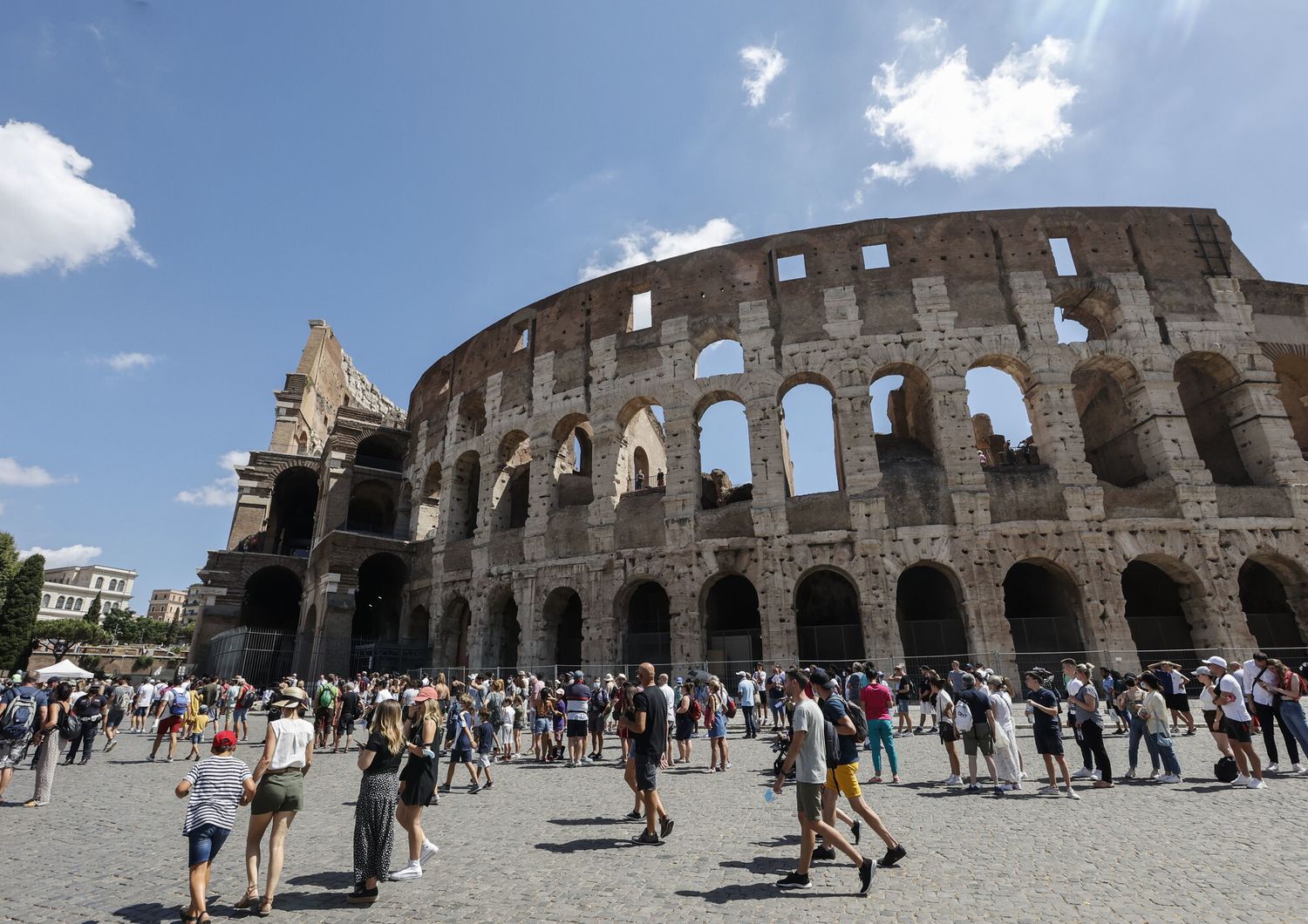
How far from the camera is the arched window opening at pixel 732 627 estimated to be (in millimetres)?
16672

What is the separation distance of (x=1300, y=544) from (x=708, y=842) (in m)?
18.2

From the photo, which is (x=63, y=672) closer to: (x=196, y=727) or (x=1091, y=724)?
(x=196, y=727)

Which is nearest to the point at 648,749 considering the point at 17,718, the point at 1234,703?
the point at 1234,703

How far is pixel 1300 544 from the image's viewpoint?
15602 mm

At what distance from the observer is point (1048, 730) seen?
23.0ft

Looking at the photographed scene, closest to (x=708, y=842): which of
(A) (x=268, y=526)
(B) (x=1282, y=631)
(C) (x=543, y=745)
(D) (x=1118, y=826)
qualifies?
(D) (x=1118, y=826)

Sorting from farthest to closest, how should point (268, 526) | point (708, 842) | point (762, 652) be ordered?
point (268, 526) < point (762, 652) < point (708, 842)

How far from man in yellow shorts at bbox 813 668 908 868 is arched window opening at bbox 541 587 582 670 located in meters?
14.2

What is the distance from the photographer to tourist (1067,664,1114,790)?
7289 millimetres

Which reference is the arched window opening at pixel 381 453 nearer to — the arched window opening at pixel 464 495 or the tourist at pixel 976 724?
the arched window opening at pixel 464 495

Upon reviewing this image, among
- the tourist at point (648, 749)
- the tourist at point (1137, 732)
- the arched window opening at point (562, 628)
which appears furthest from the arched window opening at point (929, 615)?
the tourist at point (648, 749)

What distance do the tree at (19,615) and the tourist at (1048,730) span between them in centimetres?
5124

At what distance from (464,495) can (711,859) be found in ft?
66.1

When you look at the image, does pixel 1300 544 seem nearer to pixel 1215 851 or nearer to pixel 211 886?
pixel 1215 851
